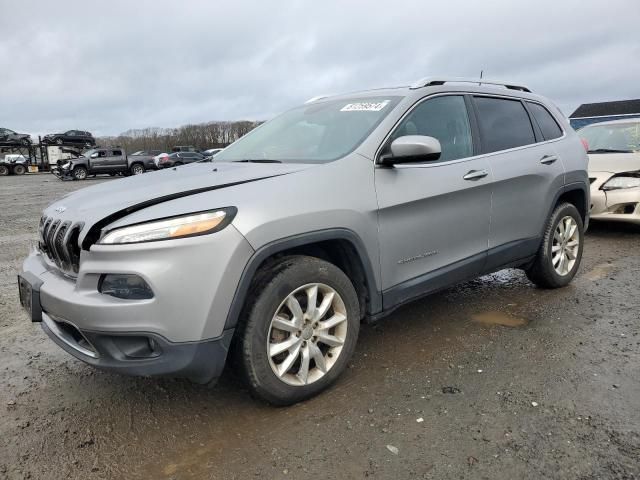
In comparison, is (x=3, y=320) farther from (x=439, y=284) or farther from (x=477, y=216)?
(x=477, y=216)

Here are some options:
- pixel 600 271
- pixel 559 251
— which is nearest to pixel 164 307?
pixel 559 251

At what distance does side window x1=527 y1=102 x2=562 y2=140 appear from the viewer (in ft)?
14.3

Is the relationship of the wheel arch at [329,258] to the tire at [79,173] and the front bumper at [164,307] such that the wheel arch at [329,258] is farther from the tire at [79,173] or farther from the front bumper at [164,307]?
the tire at [79,173]

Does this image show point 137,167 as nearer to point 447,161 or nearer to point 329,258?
point 447,161

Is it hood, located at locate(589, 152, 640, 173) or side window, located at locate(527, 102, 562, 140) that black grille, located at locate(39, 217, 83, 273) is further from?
hood, located at locate(589, 152, 640, 173)

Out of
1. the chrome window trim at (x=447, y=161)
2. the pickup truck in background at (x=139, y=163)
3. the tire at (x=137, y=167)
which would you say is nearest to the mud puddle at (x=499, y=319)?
the chrome window trim at (x=447, y=161)

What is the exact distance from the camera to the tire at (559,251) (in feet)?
14.1

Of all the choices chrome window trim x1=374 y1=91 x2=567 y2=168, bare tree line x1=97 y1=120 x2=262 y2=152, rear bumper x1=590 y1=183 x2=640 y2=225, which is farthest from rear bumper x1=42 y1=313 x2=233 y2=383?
bare tree line x1=97 y1=120 x2=262 y2=152

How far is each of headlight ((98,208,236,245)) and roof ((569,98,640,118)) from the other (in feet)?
165

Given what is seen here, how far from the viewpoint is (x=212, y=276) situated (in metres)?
2.27

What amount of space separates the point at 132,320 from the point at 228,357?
58 cm

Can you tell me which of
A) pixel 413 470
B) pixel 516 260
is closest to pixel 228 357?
pixel 413 470

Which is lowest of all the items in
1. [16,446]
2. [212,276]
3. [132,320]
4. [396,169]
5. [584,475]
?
[584,475]

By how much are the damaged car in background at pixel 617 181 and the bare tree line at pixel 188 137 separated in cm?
5782
